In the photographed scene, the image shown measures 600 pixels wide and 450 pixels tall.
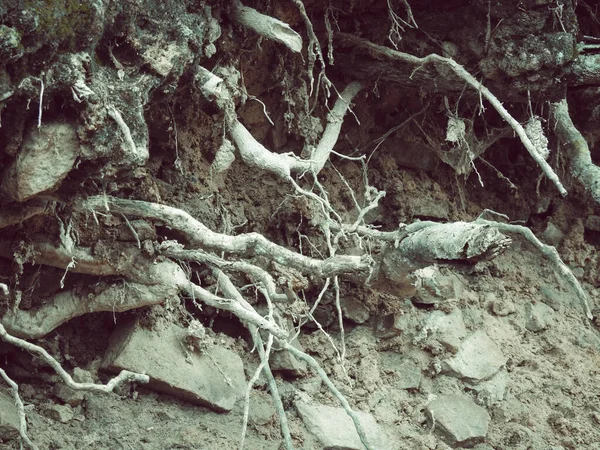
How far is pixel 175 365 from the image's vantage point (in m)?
2.67

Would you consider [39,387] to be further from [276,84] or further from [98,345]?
[276,84]

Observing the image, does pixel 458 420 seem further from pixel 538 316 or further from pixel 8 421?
pixel 8 421

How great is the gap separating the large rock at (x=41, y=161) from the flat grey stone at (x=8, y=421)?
0.66m

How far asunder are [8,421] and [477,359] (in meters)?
1.77

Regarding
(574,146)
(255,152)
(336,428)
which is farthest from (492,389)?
(255,152)

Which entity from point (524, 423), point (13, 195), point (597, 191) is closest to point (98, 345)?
point (13, 195)

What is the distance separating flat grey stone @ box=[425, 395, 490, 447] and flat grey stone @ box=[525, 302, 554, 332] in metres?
0.53

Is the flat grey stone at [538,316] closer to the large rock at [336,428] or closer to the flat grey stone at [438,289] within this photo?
the flat grey stone at [438,289]

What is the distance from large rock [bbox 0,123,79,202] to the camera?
2.01 metres

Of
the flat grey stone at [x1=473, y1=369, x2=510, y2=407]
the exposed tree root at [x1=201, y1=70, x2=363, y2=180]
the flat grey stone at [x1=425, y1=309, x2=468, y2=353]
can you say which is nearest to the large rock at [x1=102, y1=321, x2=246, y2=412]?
the exposed tree root at [x1=201, y1=70, x2=363, y2=180]

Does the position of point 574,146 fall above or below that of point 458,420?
above

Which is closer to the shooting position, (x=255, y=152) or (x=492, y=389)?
(x=255, y=152)

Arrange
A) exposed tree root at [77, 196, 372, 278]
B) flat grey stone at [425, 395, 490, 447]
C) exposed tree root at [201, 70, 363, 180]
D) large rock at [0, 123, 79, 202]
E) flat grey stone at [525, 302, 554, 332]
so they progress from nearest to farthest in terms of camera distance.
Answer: large rock at [0, 123, 79, 202]
exposed tree root at [77, 196, 372, 278]
exposed tree root at [201, 70, 363, 180]
flat grey stone at [425, 395, 490, 447]
flat grey stone at [525, 302, 554, 332]

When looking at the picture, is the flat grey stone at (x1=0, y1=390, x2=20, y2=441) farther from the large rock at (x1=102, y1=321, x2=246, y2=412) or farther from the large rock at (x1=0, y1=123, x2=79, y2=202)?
the large rock at (x1=0, y1=123, x2=79, y2=202)
